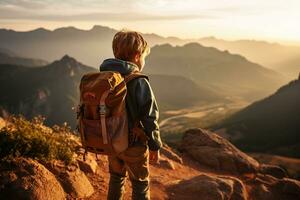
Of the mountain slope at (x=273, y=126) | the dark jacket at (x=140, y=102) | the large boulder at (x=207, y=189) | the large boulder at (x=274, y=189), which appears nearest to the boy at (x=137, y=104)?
the dark jacket at (x=140, y=102)

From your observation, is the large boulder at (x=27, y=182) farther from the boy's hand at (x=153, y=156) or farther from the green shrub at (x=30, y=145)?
the boy's hand at (x=153, y=156)

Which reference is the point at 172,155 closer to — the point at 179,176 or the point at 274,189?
the point at 179,176

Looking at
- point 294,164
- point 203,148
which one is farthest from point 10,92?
point 203,148

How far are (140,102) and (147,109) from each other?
0.46ft

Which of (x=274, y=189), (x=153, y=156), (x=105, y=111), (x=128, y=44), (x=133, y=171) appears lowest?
(x=274, y=189)

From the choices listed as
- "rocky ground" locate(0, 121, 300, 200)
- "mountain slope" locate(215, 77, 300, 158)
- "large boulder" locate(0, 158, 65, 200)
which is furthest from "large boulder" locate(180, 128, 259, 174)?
"mountain slope" locate(215, 77, 300, 158)

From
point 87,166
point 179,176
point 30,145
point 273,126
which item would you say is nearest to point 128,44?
point 30,145

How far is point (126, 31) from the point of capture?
191 inches

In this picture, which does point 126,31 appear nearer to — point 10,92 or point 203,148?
point 203,148

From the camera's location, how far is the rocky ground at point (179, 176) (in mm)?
6582

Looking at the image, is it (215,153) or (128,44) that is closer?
(128,44)

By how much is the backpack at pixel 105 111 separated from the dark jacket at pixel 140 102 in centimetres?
12

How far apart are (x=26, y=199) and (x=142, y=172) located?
8.41 ft

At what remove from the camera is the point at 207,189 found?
9.48 m
